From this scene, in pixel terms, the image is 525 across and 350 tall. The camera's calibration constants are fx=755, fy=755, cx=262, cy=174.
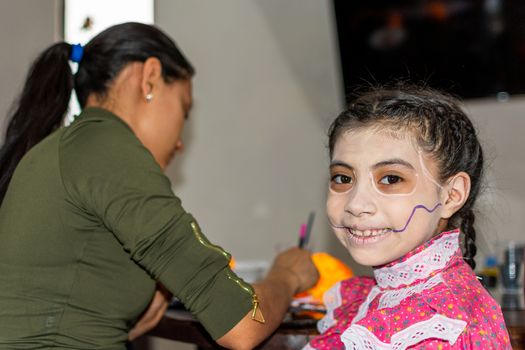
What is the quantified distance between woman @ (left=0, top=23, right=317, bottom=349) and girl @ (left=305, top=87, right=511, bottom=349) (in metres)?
0.17

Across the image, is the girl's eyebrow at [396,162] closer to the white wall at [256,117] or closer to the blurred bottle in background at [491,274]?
the blurred bottle in background at [491,274]

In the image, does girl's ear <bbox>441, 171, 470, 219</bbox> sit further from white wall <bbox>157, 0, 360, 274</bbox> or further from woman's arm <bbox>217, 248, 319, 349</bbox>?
white wall <bbox>157, 0, 360, 274</bbox>

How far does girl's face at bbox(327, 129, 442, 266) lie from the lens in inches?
41.9

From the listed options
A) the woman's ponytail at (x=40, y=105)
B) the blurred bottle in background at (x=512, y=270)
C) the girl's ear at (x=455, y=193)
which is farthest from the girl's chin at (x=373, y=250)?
the blurred bottle in background at (x=512, y=270)

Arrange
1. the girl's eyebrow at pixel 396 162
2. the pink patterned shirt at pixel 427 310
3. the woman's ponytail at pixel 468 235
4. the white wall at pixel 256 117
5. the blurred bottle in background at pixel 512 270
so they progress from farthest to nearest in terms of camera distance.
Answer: the white wall at pixel 256 117
the blurred bottle in background at pixel 512 270
the woman's ponytail at pixel 468 235
the girl's eyebrow at pixel 396 162
the pink patterned shirt at pixel 427 310

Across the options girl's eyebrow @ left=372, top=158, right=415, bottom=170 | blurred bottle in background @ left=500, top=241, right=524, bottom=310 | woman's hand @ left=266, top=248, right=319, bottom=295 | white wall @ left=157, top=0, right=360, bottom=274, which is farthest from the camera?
white wall @ left=157, top=0, right=360, bottom=274

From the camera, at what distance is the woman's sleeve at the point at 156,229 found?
1.12 metres

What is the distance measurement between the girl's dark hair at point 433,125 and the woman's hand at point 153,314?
487 mm

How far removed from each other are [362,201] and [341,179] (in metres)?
0.07

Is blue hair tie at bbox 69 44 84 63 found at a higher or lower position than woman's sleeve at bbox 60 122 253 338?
higher

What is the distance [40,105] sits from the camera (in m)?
1.44

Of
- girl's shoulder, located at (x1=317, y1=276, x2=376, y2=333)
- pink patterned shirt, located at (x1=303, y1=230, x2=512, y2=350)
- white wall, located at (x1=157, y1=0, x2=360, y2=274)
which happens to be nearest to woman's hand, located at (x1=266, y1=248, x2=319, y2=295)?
girl's shoulder, located at (x1=317, y1=276, x2=376, y2=333)

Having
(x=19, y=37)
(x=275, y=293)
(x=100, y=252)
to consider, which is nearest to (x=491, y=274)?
(x=275, y=293)

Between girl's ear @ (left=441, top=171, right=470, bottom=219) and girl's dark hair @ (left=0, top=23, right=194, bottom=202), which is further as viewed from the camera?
girl's dark hair @ (left=0, top=23, right=194, bottom=202)
